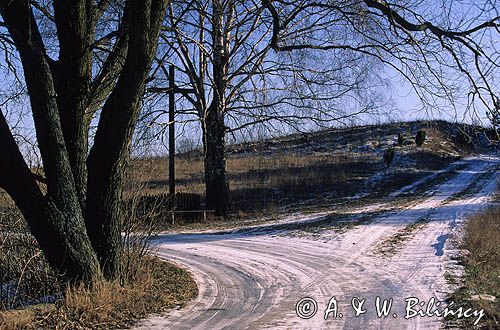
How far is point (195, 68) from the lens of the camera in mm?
19500

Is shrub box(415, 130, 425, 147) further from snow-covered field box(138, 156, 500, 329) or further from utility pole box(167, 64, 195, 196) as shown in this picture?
snow-covered field box(138, 156, 500, 329)

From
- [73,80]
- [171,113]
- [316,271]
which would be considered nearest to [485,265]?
[316,271]

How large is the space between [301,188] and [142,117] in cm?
1655

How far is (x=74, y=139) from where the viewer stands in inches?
284

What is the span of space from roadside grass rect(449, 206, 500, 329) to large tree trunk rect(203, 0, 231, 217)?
31.4 ft

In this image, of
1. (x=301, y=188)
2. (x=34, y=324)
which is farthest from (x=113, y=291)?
(x=301, y=188)

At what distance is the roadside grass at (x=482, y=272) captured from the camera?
590 cm

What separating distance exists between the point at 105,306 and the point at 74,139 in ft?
7.68

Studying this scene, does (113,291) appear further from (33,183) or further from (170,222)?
(170,222)

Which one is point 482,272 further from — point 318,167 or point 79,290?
point 318,167

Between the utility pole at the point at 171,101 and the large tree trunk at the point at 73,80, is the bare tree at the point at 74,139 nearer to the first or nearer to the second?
the large tree trunk at the point at 73,80

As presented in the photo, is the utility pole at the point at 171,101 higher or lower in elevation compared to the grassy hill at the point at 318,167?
higher

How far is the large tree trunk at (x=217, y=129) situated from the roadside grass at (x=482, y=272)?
31.4 ft

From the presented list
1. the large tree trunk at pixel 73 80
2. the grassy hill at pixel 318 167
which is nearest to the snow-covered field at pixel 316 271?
the large tree trunk at pixel 73 80
